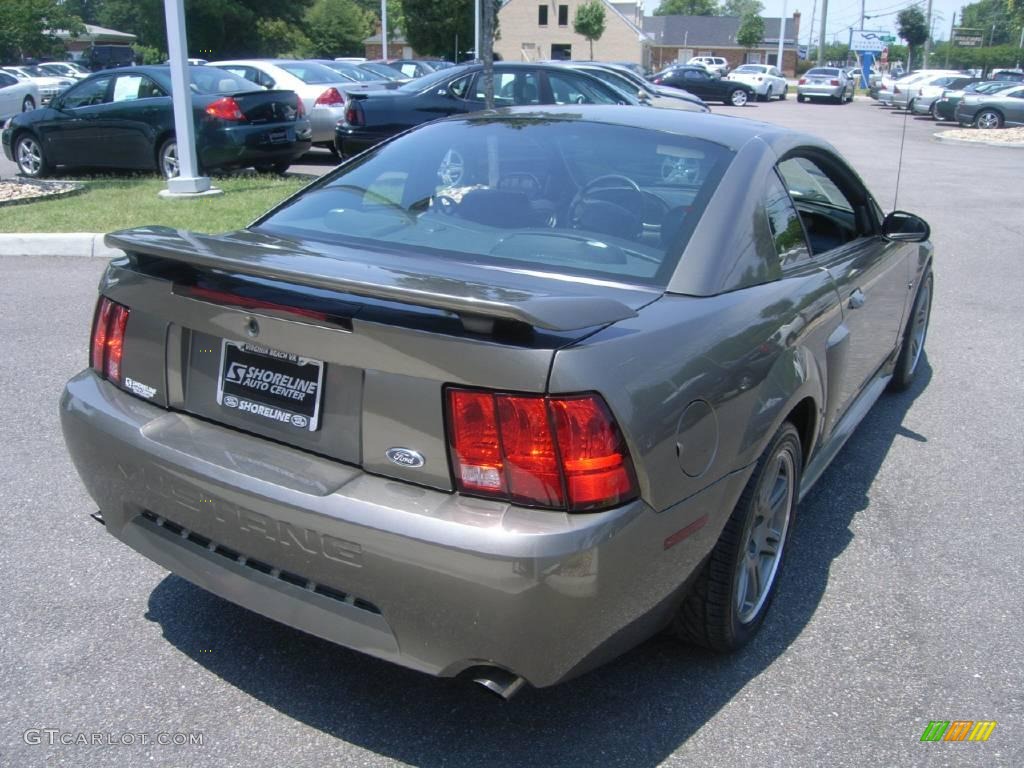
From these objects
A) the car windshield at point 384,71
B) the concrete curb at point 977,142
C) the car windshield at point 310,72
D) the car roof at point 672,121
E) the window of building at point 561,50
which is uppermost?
the window of building at point 561,50

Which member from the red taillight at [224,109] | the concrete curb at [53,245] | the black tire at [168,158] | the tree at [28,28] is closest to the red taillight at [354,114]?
the red taillight at [224,109]

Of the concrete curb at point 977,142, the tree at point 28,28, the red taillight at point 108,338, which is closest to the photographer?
the red taillight at point 108,338

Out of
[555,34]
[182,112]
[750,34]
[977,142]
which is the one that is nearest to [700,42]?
[750,34]

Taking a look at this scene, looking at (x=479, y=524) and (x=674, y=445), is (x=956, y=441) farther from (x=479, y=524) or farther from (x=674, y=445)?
(x=479, y=524)

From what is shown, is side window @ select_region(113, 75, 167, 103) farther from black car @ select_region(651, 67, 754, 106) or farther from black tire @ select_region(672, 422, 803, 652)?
black car @ select_region(651, 67, 754, 106)

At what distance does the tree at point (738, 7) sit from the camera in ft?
491

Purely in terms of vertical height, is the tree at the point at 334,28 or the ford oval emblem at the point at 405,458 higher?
the tree at the point at 334,28

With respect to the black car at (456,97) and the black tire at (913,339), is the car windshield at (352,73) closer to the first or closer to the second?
the black car at (456,97)

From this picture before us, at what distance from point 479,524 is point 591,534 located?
254mm

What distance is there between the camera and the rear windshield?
296 cm

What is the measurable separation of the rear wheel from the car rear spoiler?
30.6 meters

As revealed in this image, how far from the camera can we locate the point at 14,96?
26672 mm

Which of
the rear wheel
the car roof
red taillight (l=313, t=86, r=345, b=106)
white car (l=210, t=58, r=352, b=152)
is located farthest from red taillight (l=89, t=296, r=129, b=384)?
the rear wheel

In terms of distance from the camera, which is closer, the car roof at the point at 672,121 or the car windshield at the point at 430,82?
the car roof at the point at 672,121
